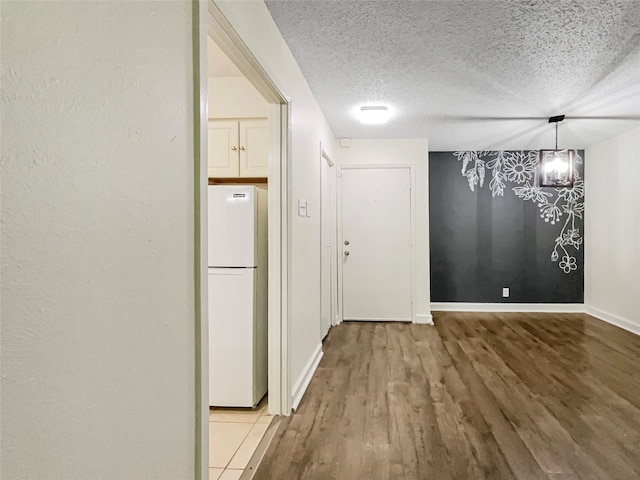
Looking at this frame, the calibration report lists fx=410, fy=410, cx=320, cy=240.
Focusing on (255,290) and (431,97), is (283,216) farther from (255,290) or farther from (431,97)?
(431,97)

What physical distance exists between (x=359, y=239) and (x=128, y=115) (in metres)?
4.53

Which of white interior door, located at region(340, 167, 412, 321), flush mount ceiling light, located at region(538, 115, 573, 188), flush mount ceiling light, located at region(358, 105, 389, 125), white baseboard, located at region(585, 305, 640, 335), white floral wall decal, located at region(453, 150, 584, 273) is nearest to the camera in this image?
flush mount ceiling light, located at region(358, 105, 389, 125)

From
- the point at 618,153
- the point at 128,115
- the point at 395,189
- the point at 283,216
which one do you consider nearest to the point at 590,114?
the point at 618,153

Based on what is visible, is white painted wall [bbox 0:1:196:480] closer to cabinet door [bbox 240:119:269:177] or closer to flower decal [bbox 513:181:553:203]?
cabinet door [bbox 240:119:269:177]

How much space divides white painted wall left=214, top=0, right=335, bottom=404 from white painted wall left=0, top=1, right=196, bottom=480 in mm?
687

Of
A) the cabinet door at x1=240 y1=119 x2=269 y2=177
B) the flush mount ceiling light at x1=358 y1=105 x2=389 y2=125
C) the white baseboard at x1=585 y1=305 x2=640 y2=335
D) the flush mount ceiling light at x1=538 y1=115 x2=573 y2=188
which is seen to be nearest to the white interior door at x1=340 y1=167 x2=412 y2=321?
the flush mount ceiling light at x1=358 y1=105 x2=389 y2=125

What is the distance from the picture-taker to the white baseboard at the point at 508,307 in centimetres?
589

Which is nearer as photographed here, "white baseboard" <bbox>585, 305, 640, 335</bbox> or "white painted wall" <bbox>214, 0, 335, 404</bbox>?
"white painted wall" <bbox>214, 0, 335, 404</bbox>

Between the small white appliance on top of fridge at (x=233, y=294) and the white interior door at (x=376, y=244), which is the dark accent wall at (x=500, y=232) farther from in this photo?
the small white appliance on top of fridge at (x=233, y=294)

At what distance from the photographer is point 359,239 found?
538cm

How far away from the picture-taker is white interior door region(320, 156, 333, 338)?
415 centimetres

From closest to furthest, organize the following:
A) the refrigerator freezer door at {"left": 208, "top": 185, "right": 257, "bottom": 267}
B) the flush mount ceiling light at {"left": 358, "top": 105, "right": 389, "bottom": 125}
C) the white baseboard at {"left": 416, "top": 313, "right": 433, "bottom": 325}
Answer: the refrigerator freezer door at {"left": 208, "top": 185, "right": 257, "bottom": 267}
the flush mount ceiling light at {"left": 358, "top": 105, "right": 389, "bottom": 125}
the white baseboard at {"left": 416, "top": 313, "right": 433, "bottom": 325}

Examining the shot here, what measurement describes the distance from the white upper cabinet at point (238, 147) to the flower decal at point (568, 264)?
4.84 metres

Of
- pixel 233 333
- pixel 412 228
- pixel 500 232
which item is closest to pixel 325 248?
pixel 412 228
